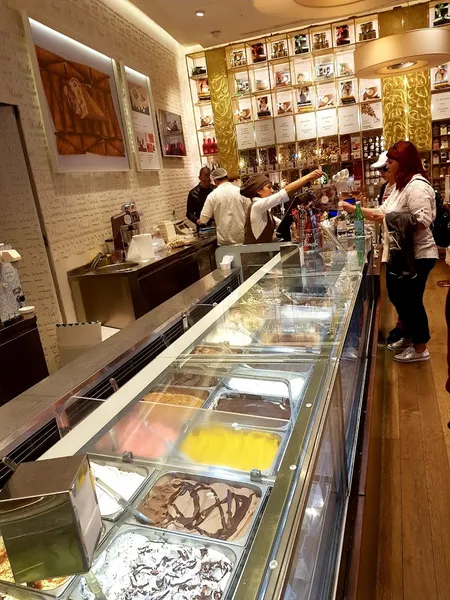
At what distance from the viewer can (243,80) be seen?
771cm

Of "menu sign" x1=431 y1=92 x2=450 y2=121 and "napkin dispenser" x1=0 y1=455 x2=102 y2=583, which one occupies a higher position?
"menu sign" x1=431 y1=92 x2=450 y2=121

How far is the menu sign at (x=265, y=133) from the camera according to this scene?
306 inches

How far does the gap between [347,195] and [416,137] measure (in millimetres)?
3240

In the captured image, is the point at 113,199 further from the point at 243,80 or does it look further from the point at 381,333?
the point at 243,80

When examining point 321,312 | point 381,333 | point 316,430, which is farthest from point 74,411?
point 381,333

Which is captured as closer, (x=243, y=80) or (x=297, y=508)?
(x=297, y=508)

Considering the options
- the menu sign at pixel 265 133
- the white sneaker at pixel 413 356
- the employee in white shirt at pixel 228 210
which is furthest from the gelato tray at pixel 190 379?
the menu sign at pixel 265 133

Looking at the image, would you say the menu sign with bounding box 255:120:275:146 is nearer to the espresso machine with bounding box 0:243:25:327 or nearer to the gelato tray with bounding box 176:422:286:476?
the espresso machine with bounding box 0:243:25:327

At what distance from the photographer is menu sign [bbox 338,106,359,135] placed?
24.3 feet

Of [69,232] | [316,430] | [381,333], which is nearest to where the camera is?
[316,430]

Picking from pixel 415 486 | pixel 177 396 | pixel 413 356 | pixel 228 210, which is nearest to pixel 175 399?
pixel 177 396

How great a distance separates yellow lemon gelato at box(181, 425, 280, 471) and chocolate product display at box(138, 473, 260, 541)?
0.08 meters

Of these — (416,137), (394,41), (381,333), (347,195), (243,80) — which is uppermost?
(243,80)

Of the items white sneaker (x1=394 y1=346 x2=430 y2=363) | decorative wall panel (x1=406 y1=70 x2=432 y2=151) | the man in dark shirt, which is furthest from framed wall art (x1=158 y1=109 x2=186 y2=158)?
white sneaker (x1=394 y1=346 x2=430 y2=363)
